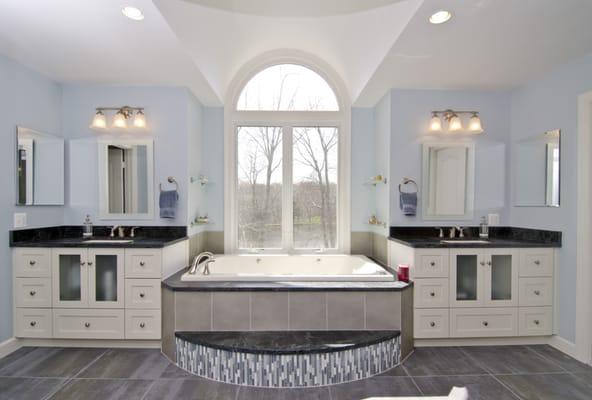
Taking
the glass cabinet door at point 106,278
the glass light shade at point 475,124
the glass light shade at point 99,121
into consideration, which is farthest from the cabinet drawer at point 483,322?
the glass light shade at point 99,121

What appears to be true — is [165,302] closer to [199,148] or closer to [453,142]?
[199,148]

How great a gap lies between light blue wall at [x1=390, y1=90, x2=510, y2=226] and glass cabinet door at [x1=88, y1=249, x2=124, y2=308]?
8.02ft

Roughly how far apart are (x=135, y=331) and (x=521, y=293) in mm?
3191

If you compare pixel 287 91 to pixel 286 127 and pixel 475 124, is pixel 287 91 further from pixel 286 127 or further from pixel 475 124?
pixel 475 124

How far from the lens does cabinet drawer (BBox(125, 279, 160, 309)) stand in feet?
8.58

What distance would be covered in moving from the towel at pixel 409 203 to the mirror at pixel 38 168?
10.6 feet

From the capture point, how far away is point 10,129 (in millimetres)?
2621

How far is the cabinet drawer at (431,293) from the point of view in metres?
2.67

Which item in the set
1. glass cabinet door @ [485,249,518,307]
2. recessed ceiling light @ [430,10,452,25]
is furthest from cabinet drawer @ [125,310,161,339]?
recessed ceiling light @ [430,10,452,25]

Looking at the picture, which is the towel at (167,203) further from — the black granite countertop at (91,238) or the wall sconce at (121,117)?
the wall sconce at (121,117)

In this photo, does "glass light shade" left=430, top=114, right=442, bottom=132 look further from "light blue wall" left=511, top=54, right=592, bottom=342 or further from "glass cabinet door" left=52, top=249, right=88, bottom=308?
"glass cabinet door" left=52, top=249, right=88, bottom=308

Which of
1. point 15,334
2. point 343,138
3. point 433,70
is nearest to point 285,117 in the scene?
point 343,138

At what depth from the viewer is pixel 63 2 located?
6.08 feet

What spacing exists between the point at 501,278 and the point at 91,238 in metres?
3.65
